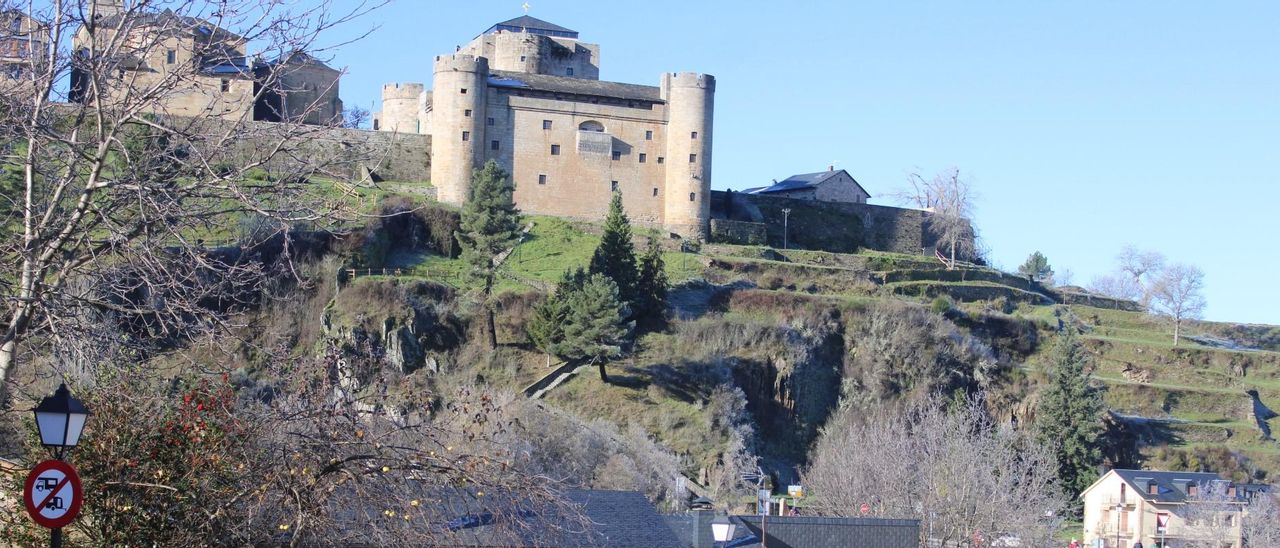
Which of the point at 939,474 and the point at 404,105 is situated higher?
the point at 404,105

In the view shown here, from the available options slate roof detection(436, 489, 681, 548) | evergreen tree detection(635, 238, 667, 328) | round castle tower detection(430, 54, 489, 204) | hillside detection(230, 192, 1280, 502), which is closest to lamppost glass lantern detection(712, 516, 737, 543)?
slate roof detection(436, 489, 681, 548)

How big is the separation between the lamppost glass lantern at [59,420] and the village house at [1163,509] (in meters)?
38.0

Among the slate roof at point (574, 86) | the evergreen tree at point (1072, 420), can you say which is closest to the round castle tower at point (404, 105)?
the slate roof at point (574, 86)

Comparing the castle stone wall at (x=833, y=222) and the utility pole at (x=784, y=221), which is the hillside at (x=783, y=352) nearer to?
the castle stone wall at (x=833, y=222)

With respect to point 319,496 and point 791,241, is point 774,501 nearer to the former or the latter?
point 791,241

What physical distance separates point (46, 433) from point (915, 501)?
103 feet

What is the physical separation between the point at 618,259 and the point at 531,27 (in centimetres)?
2398

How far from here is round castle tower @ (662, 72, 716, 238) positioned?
63438mm

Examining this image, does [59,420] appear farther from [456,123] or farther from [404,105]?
[404,105]

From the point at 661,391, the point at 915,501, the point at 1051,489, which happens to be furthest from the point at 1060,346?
the point at 915,501

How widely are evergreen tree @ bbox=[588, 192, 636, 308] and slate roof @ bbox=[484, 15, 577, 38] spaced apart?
72.2 ft

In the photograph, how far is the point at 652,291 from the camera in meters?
53.0

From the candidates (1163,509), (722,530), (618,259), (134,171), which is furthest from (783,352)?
(134,171)

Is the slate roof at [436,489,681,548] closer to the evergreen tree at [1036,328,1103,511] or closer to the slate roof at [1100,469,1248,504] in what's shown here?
the slate roof at [1100,469,1248,504]
